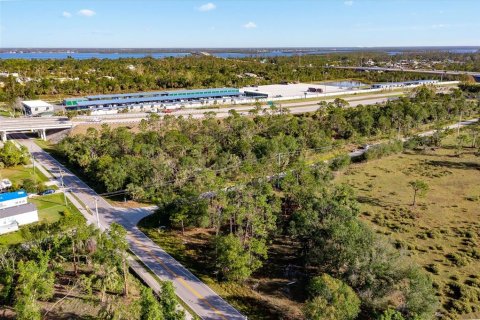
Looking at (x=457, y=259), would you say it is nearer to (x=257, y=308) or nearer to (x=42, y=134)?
(x=257, y=308)

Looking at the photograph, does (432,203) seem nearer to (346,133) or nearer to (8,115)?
(346,133)

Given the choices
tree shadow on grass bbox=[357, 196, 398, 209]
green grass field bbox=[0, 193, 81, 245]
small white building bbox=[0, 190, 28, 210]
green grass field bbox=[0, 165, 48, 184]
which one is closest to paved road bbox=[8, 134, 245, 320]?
green grass field bbox=[0, 193, 81, 245]

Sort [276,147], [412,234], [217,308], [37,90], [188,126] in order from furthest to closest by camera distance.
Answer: [37,90] < [188,126] < [276,147] < [412,234] < [217,308]

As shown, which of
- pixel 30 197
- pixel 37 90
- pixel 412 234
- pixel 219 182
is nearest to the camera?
pixel 412 234

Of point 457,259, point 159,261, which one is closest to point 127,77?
point 159,261

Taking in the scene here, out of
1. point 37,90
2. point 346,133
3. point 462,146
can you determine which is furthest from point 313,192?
point 37,90

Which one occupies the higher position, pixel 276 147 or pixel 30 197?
pixel 276 147
